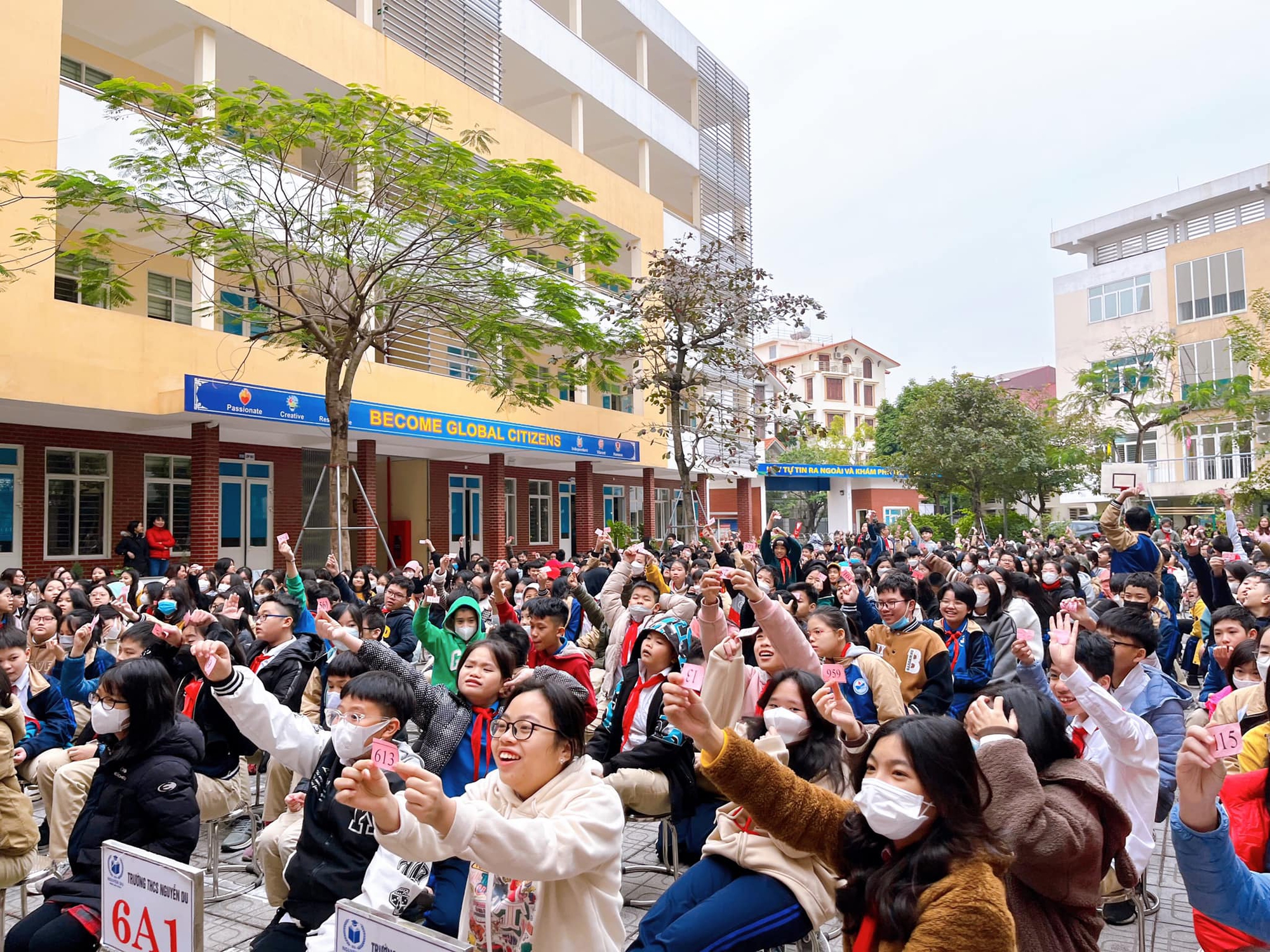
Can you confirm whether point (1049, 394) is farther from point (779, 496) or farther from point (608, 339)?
point (608, 339)

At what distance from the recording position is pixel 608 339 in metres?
15.2

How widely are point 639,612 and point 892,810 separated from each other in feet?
13.1

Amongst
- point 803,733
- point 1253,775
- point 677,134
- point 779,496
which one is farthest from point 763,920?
point 779,496

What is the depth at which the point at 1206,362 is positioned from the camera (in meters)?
31.6

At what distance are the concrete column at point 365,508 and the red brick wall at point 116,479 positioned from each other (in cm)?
163

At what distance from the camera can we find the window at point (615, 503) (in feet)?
94.1

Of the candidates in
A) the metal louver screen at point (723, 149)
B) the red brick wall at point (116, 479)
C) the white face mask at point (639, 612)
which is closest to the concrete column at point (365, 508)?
the red brick wall at point (116, 479)

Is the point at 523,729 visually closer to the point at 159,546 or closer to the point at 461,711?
the point at 461,711

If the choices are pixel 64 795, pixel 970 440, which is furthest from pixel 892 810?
pixel 970 440

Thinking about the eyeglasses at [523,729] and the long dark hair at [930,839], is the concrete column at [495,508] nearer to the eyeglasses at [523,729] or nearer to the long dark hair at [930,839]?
the eyeglasses at [523,729]

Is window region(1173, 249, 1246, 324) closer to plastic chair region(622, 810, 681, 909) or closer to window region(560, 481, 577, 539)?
window region(560, 481, 577, 539)

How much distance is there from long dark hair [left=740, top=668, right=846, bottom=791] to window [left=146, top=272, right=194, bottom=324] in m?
14.9

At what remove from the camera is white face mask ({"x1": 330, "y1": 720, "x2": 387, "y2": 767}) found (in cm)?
327

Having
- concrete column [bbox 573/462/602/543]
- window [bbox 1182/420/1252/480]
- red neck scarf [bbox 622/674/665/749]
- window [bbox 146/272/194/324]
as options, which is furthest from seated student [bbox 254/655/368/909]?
window [bbox 1182/420/1252/480]
